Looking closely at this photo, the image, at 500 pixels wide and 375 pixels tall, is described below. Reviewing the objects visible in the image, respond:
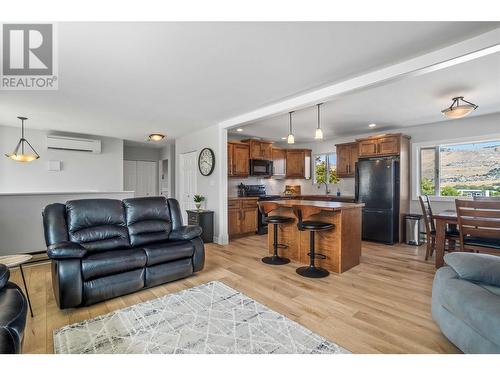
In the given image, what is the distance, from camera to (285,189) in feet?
24.1

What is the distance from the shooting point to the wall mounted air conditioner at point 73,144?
5.61 meters

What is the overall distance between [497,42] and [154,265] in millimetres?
3865

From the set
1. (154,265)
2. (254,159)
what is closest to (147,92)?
(154,265)

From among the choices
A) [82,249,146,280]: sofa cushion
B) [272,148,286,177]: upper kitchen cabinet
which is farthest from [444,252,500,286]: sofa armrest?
[272,148,286,177]: upper kitchen cabinet

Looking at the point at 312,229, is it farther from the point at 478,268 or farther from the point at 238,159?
the point at 238,159

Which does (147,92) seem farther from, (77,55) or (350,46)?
(350,46)

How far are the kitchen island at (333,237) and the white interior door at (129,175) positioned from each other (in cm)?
599

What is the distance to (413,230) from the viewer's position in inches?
191

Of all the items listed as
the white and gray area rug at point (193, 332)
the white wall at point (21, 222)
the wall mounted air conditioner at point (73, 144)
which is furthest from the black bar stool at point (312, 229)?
the wall mounted air conditioner at point (73, 144)

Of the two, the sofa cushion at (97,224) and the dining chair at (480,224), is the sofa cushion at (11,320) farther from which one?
the dining chair at (480,224)

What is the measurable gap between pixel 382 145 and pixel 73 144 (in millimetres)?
7121

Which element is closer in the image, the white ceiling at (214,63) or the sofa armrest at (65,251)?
the white ceiling at (214,63)

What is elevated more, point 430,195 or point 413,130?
point 413,130

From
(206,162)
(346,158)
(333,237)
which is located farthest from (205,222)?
(346,158)
